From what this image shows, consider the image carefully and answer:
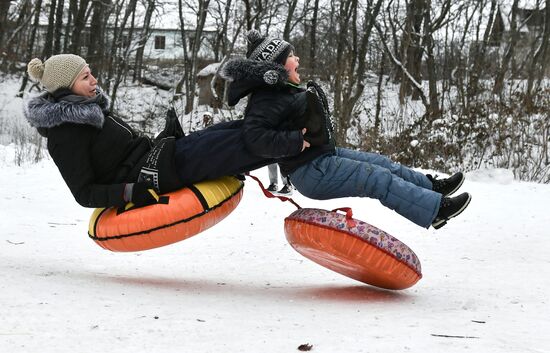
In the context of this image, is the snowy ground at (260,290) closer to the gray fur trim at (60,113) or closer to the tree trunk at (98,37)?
the gray fur trim at (60,113)

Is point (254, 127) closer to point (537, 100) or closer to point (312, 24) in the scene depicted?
point (537, 100)

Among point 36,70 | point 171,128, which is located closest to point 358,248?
point 171,128

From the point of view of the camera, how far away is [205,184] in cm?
383

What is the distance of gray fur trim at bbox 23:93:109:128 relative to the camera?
3.58 meters

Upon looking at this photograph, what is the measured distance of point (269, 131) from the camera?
3600mm

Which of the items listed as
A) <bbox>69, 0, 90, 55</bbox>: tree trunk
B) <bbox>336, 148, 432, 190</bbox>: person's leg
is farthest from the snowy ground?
<bbox>69, 0, 90, 55</bbox>: tree trunk

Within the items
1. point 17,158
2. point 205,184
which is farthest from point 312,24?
point 205,184

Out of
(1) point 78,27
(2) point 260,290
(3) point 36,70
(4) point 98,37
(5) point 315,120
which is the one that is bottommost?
(2) point 260,290

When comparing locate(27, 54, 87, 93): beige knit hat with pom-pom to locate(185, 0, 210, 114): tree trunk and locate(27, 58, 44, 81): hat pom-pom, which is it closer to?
locate(27, 58, 44, 81): hat pom-pom

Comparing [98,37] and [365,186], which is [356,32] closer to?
[98,37]

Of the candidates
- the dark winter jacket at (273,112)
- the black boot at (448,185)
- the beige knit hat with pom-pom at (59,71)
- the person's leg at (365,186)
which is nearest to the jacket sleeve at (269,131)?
the dark winter jacket at (273,112)

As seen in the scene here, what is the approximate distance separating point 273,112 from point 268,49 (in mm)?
432

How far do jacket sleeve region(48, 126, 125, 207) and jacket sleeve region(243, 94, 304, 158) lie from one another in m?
0.81

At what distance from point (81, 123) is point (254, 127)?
0.97 m
